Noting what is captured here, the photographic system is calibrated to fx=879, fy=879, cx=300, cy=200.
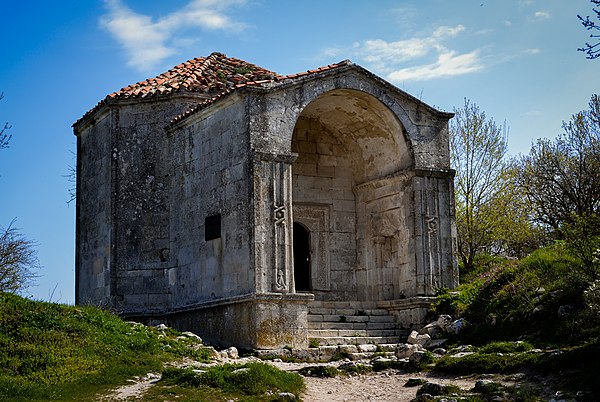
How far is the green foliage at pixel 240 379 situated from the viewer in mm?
13250

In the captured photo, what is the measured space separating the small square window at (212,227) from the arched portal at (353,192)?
9.90ft

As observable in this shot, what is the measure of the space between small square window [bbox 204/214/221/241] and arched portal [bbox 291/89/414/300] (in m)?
3.02

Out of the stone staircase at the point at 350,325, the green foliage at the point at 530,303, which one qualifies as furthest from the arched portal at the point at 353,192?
the green foliage at the point at 530,303

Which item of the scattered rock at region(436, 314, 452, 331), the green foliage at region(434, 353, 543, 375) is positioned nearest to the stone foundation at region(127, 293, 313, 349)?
the scattered rock at region(436, 314, 452, 331)

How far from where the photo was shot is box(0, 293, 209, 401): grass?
13031 millimetres

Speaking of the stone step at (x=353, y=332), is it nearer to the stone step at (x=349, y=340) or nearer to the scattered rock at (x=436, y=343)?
the stone step at (x=349, y=340)

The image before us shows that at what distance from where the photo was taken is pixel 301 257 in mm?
21953

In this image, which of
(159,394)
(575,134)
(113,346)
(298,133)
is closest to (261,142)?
(298,133)

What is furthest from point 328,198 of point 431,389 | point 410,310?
point 431,389

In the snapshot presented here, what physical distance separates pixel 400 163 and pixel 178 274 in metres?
5.87

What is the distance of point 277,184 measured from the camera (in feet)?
59.8

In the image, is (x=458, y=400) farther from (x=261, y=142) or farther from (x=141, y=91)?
(x=141, y=91)

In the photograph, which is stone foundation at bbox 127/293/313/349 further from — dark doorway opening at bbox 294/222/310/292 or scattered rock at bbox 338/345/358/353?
dark doorway opening at bbox 294/222/310/292

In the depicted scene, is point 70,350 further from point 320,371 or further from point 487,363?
point 487,363
